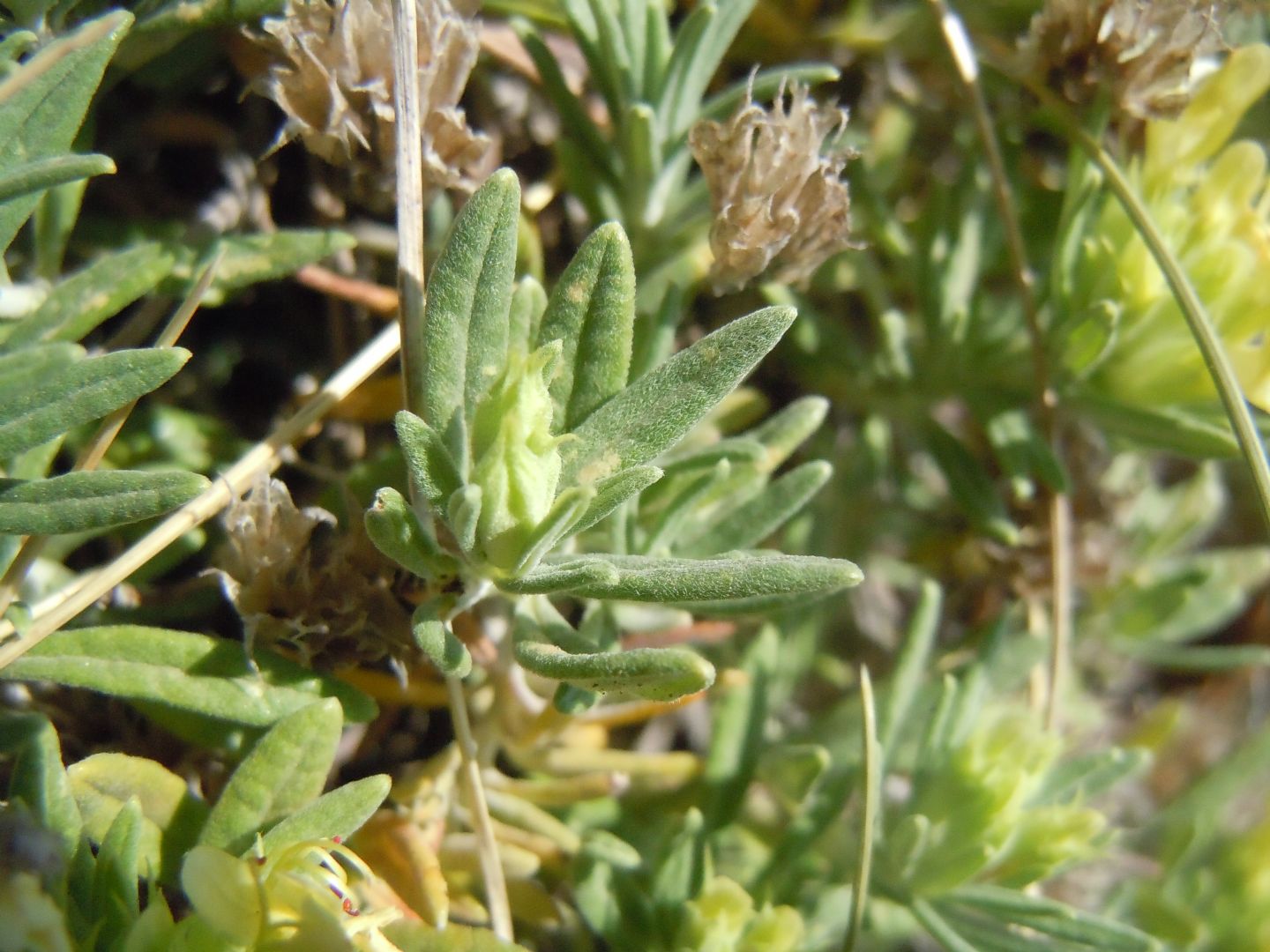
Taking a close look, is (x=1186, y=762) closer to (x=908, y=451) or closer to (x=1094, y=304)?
(x=908, y=451)

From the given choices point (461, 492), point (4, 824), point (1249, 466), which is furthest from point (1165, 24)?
point (4, 824)

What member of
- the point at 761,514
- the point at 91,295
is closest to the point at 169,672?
the point at 91,295

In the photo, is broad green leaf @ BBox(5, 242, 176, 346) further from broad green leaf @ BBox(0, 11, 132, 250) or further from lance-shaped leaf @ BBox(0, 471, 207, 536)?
lance-shaped leaf @ BBox(0, 471, 207, 536)

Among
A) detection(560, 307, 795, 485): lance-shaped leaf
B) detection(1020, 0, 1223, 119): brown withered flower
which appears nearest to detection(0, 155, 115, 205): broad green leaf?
detection(560, 307, 795, 485): lance-shaped leaf

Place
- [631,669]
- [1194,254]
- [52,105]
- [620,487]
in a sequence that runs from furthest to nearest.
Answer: [1194,254] < [52,105] < [620,487] < [631,669]

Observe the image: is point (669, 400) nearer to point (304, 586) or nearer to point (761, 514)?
point (761, 514)


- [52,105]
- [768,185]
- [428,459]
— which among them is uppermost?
[52,105]
